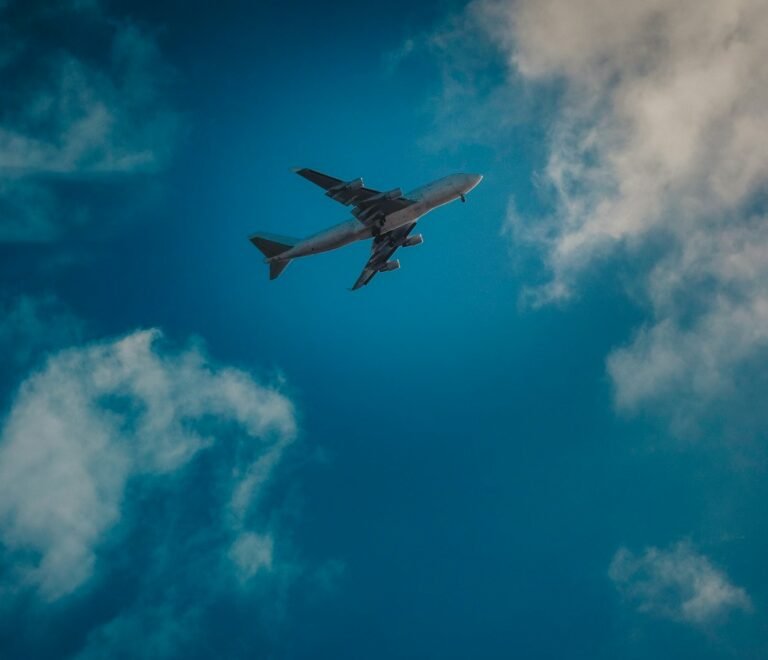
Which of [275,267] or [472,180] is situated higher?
[472,180]

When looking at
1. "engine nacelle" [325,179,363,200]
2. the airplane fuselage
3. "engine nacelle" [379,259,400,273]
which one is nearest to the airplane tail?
the airplane fuselage

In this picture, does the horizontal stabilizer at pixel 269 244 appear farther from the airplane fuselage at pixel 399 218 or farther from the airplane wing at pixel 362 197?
the airplane wing at pixel 362 197

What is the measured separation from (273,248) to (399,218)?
47.2ft

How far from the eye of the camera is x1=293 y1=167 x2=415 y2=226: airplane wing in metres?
72.9

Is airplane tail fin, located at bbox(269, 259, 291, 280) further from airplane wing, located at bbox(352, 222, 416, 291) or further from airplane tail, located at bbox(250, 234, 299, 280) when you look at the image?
airplane wing, located at bbox(352, 222, 416, 291)

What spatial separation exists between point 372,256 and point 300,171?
1701 cm

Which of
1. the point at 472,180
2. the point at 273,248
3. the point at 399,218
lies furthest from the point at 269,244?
the point at 472,180

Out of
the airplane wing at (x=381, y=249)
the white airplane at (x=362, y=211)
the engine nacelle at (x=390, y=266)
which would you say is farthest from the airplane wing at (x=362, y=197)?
the engine nacelle at (x=390, y=266)

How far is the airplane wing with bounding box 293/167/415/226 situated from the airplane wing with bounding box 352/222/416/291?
5.95 metres

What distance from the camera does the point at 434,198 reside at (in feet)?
251

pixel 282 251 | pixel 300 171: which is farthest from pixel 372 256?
pixel 300 171

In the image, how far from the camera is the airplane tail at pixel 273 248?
3135 inches

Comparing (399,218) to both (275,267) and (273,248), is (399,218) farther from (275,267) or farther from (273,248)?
(275,267)

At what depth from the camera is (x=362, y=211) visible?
7581 centimetres
